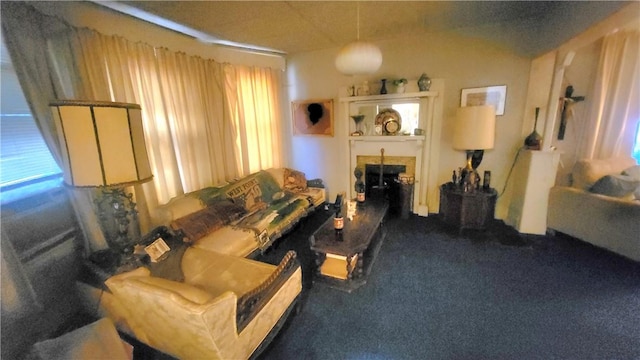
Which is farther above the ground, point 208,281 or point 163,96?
point 163,96

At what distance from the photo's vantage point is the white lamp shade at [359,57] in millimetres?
1826

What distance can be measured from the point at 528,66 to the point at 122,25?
4.35 m

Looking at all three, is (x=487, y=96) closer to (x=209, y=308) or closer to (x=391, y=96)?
(x=391, y=96)

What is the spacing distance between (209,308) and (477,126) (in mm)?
3125

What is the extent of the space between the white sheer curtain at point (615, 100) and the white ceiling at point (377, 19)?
2.46 ft

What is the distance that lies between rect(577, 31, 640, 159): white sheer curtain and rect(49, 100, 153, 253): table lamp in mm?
4566

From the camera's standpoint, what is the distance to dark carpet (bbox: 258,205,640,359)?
153cm

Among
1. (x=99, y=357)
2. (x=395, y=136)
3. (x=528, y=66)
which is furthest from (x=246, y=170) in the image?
(x=528, y=66)

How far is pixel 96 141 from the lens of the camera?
51.8 inches

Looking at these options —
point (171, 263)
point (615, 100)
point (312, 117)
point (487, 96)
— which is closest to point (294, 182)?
point (312, 117)

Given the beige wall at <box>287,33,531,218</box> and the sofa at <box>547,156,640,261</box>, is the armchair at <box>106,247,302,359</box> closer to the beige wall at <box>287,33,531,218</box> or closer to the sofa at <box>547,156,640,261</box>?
the beige wall at <box>287,33,531,218</box>

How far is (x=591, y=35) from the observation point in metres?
2.18

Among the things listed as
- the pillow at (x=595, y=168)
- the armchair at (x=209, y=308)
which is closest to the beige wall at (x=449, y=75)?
the pillow at (x=595, y=168)

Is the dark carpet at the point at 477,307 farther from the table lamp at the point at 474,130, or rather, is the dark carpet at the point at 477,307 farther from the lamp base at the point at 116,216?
the lamp base at the point at 116,216
